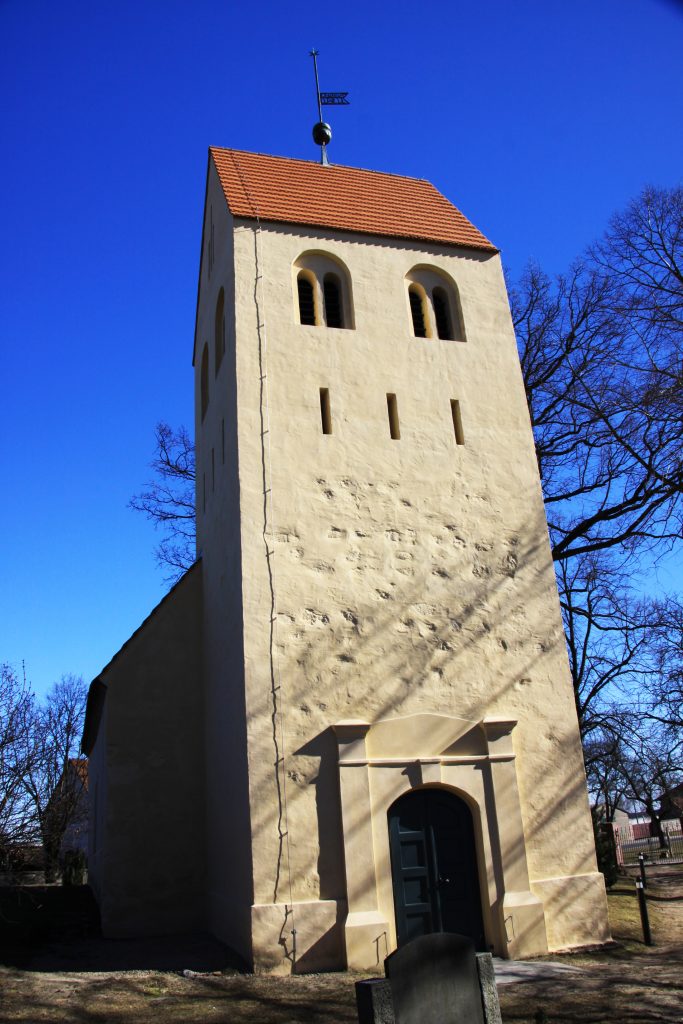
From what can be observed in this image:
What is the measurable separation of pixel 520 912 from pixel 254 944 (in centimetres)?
383

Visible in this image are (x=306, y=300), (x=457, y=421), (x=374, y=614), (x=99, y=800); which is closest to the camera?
(x=374, y=614)

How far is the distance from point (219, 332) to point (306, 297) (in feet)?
7.87

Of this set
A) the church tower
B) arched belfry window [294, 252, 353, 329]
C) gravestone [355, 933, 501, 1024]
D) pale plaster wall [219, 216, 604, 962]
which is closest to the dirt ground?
the church tower

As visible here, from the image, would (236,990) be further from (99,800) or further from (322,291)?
(322,291)

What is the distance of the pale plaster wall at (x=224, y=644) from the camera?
12.1m

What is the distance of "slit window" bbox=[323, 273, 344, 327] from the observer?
50.9 ft

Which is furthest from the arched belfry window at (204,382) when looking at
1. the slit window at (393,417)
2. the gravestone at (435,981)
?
the gravestone at (435,981)

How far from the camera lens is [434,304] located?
645 inches

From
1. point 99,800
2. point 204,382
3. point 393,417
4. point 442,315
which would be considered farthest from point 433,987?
point 204,382

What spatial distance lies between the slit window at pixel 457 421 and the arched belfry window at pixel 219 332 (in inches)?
191

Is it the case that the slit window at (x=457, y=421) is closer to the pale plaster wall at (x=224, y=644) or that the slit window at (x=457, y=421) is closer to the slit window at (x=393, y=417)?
the slit window at (x=393, y=417)

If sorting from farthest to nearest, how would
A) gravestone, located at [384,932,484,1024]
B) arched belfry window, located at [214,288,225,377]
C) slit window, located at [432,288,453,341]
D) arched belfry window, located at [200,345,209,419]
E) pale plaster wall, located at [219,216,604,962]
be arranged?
1. arched belfry window, located at [200,345,209,419]
2. arched belfry window, located at [214,288,225,377]
3. slit window, located at [432,288,453,341]
4. pale plaster wall, located at [219,216,604,962]
5. gravestone, located at [384,932,484,1024]

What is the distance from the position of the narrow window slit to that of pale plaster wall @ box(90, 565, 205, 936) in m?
4.65

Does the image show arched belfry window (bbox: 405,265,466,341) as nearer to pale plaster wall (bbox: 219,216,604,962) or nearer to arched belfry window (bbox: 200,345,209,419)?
pale plaster wall (bbox: 219,216,604,962)
